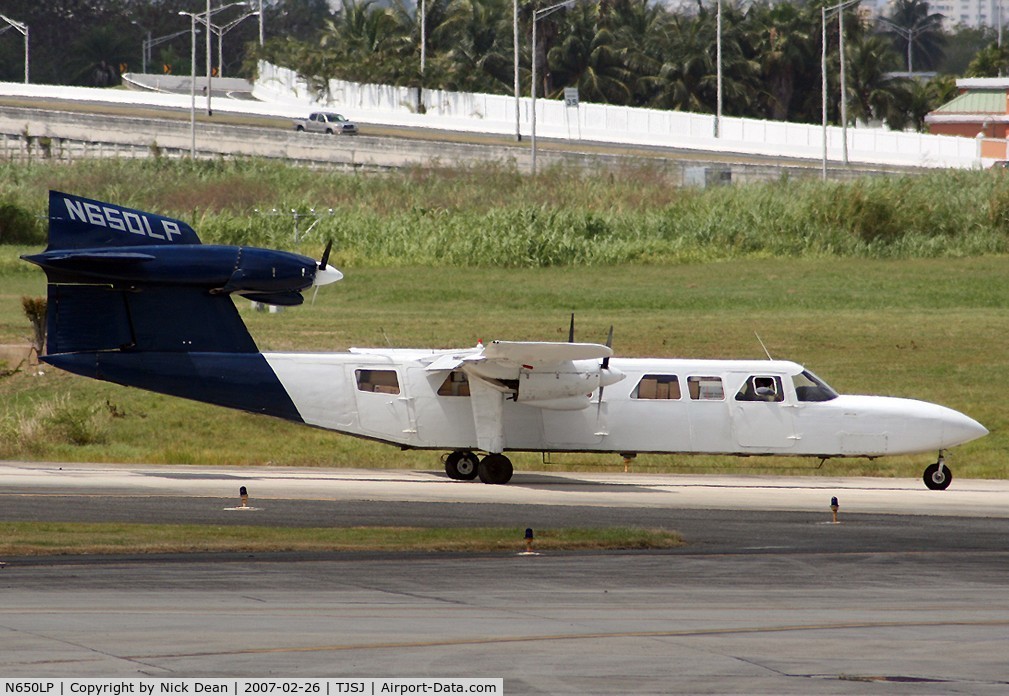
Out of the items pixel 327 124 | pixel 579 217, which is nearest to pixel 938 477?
pixel 579 217

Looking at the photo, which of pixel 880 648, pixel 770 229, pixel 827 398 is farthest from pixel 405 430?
pixel 770 229

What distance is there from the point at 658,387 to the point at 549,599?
8.78 metres

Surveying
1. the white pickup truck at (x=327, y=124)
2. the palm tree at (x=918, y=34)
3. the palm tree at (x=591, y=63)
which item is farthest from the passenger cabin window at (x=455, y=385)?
the palm tree at (x=918, y=34)

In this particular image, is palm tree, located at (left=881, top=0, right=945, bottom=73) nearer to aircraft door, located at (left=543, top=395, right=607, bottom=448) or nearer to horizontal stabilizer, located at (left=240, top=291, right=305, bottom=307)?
aircraft door, located at (left=543, top=395, right=607, bottom=448)

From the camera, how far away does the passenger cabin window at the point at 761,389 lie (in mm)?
22094

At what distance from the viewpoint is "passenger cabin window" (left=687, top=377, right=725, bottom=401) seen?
22.1 m

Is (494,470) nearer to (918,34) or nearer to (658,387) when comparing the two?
(658,387)

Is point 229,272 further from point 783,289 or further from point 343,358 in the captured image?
point 783,289

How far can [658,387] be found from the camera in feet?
72.6

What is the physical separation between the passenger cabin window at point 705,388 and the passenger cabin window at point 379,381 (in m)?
4.41

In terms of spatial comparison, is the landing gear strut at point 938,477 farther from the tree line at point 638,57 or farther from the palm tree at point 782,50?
the palm tree at point 782,50

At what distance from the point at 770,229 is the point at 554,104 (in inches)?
1413

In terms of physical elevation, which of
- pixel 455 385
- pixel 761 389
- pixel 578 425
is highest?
pixel 455 385

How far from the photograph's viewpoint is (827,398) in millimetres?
22250
